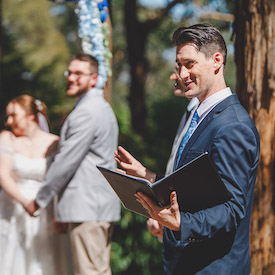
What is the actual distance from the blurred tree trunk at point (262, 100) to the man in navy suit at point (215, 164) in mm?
1149

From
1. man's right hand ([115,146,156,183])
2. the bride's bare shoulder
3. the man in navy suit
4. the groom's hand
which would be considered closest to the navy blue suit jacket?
the man in navy suit

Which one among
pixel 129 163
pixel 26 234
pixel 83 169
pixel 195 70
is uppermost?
pixel 195 70

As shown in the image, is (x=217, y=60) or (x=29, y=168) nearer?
(x=217, y=60)

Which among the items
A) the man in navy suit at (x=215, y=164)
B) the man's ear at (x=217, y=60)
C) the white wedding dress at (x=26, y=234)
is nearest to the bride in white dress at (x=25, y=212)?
the white wedding dress at (x=26, y=234)

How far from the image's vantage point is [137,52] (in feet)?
37.7

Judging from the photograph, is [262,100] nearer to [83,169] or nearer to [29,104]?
[83,169]

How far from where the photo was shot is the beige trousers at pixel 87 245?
3.55m

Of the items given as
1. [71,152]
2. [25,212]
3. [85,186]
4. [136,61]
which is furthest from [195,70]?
[136,61]

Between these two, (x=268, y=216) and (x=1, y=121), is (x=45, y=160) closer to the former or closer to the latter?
(x=268, y=216)

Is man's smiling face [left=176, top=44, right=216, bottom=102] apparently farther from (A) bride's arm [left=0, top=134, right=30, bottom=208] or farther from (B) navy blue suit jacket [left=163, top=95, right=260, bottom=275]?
(A) bride's arm [left=0, top=134, right=30, bottom=208]

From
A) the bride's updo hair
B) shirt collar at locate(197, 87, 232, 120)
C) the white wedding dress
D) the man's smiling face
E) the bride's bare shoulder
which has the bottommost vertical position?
the white wedding dress

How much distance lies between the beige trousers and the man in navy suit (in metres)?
1.44

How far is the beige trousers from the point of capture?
3.55m

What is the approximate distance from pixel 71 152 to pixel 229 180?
187 centimetres
